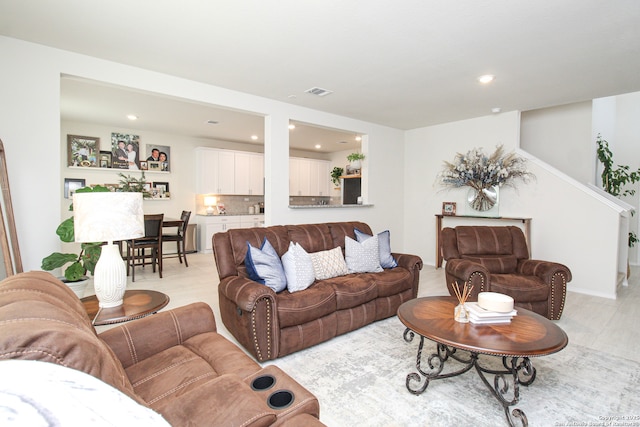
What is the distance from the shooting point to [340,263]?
3.18 m

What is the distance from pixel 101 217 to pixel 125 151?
5215 millimetres

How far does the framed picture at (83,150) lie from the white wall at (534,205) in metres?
5.80

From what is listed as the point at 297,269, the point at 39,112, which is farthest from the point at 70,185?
the point at 297,269

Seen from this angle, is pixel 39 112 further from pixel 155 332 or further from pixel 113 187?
pixel 113 187

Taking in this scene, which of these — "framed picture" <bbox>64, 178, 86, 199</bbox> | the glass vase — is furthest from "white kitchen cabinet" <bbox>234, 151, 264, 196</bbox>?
the glass vase

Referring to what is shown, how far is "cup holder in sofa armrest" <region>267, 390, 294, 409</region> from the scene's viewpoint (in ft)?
3.46

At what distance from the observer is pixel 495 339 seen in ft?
5.77

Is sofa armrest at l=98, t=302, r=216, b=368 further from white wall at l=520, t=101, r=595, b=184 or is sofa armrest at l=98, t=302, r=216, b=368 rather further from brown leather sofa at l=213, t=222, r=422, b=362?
white wall at l=520, t=101, r=595, b=184

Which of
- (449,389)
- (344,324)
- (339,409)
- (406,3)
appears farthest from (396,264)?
(406,3)

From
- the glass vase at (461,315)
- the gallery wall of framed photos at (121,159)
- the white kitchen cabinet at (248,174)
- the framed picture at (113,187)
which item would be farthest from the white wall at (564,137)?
the framed picture at (113,187)

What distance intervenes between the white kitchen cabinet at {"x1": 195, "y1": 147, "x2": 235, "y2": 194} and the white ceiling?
343cm

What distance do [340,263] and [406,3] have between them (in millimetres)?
2201

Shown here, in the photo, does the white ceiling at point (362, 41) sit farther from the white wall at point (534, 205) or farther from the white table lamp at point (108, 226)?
the white table lamp at point (108, 226)

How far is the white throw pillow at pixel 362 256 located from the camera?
3238 mm
